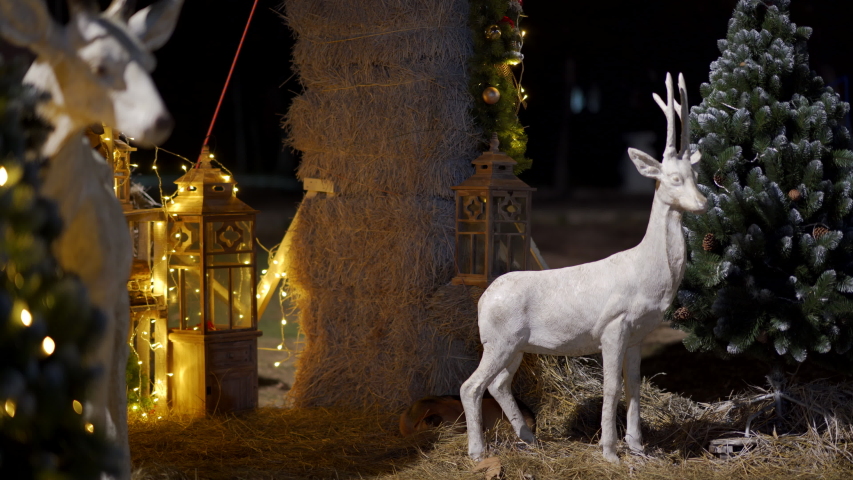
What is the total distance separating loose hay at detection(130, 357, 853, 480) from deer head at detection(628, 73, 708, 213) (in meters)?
1.22

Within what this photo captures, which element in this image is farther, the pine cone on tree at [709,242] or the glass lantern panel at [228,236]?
the glass lantern panel at [228,236]

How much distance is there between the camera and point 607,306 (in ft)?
12.3

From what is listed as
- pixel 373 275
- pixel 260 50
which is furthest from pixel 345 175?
pixel 260 50

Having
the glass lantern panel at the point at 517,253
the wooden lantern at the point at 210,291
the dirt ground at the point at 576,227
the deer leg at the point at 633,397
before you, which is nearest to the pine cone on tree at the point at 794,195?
the deer leg at the point at 633,397

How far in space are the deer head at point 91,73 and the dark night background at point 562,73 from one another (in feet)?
20.5

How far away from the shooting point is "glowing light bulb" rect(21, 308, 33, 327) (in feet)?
5.77

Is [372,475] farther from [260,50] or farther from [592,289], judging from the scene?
[260,50]

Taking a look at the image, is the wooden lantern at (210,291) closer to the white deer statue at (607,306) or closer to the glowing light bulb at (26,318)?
the white deer statue at (607,306)

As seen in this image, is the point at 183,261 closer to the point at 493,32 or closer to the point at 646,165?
the point at 493,32

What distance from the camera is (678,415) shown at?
4582 millimetres

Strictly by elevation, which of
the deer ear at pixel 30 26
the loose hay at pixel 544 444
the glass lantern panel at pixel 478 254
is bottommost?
the loose hay at pixel 544 444

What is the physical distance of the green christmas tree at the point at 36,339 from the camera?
1.70m

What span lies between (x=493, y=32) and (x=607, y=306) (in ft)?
6.38

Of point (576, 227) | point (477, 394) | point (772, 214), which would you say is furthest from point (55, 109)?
point (576, 227)
